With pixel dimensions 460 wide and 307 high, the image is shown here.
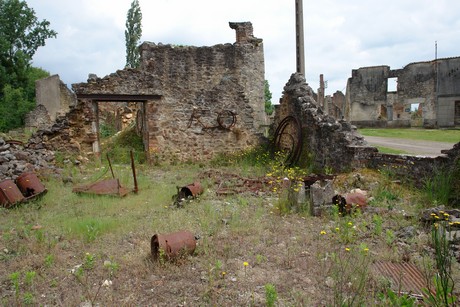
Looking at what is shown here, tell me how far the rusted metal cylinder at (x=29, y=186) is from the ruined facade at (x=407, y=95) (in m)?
24.6

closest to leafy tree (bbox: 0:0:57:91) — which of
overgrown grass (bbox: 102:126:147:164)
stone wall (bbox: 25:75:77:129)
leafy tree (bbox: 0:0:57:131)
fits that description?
leafy tree (bbox: 0:0:57:131)

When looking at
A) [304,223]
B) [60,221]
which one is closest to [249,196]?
[304,223]

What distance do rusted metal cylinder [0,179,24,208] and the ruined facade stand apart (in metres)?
25.0

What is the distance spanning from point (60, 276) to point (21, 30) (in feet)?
116

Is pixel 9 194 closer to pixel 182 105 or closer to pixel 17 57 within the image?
pixel 182 105

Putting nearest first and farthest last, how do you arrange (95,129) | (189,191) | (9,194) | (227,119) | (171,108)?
(9,194)
(189,191)
(95,129)
(171,108)
(227,119)

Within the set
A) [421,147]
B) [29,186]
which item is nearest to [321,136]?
[421,147]

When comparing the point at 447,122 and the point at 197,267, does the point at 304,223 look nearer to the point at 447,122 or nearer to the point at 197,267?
the point at 197,267

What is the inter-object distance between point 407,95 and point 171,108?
81.7ft

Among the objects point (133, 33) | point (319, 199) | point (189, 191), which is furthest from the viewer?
point (133, 33)

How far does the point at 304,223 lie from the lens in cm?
551

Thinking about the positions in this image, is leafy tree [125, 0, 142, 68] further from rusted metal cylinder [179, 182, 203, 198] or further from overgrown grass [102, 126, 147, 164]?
rusted metal cylinder [179, 182, 203, 198]

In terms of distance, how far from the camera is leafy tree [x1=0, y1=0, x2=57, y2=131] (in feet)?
96.1

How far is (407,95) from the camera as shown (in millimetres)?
30641
